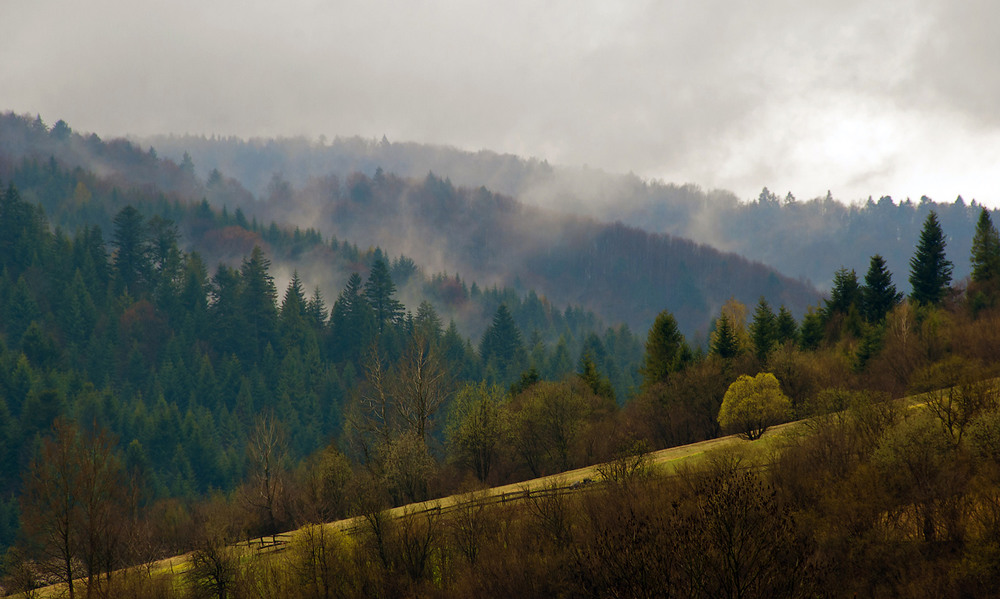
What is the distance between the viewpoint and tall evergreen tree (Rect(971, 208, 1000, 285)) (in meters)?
89.0

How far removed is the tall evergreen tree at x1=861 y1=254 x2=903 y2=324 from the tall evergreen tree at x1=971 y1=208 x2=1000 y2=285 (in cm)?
989

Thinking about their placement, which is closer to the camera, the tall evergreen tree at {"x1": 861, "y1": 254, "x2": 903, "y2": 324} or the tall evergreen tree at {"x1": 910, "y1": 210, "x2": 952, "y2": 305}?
the tall evergreen tree at {"x1": 910, "y1": 210, "x2": 952, "y2": 305}

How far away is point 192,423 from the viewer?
14662cm

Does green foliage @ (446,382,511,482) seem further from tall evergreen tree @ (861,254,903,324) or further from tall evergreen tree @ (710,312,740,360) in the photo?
tall evergreen tree @ (861,254,903,324)

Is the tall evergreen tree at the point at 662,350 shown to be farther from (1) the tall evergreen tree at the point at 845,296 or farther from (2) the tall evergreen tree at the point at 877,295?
(2) the tall evergreen tree at the point at 877,295

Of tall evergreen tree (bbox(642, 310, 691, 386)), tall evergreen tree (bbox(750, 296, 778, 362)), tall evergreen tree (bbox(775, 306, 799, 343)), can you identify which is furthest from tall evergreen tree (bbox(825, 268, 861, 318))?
tall evergreen tree (bbox(642, 310, 691, 386))

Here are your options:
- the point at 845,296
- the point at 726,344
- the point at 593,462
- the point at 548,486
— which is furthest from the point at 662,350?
the point at 548,486

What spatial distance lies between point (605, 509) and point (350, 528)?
2046 cm

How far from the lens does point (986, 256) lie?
9025 cm

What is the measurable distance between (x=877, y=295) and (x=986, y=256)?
1355cm

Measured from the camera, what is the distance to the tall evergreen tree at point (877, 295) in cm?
9175

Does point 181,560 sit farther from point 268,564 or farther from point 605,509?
point 605,509

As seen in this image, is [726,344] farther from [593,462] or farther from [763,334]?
[593,462]

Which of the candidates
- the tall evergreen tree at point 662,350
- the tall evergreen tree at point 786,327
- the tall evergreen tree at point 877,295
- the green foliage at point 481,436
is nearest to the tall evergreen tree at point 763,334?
the tall evergreen tree at point 786,327
